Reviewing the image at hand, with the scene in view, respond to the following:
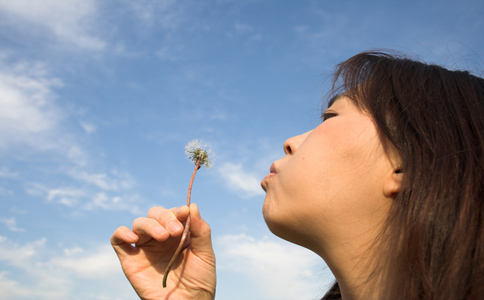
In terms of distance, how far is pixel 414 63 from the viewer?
116 inches

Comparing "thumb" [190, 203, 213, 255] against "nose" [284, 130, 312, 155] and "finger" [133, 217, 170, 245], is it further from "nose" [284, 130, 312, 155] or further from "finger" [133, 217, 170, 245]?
"nose" [284, 130, 312, 155]

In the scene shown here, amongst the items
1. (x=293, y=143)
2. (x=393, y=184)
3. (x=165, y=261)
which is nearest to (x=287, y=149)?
(x=293, y=143)

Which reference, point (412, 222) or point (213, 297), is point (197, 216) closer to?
point (213, 297)

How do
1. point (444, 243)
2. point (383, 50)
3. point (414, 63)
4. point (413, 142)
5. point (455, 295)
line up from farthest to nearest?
point (383, 50)
point (414, 63)
point (413, 142)
point (444, 243)
point (455, 295)

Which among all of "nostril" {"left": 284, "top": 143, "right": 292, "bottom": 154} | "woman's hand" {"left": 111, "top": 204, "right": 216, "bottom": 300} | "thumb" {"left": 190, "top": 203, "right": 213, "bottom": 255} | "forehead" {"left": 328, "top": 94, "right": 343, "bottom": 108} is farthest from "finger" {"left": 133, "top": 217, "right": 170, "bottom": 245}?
"forehead" {"left": 328, "top": 94, "right": 343, "bottom": 108}

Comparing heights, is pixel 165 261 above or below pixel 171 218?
below

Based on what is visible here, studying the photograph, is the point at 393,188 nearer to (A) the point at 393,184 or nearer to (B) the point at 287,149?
(A) the point at 393,184

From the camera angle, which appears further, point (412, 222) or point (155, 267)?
point (155, 267)

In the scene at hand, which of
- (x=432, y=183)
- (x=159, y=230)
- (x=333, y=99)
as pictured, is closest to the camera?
(x=432, y=183)

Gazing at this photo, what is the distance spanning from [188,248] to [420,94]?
2.36 m

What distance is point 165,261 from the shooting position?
3453 mm

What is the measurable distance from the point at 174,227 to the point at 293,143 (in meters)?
1.15

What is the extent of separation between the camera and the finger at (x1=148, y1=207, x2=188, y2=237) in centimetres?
288

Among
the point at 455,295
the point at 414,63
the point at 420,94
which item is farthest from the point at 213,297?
the point at 414,63
